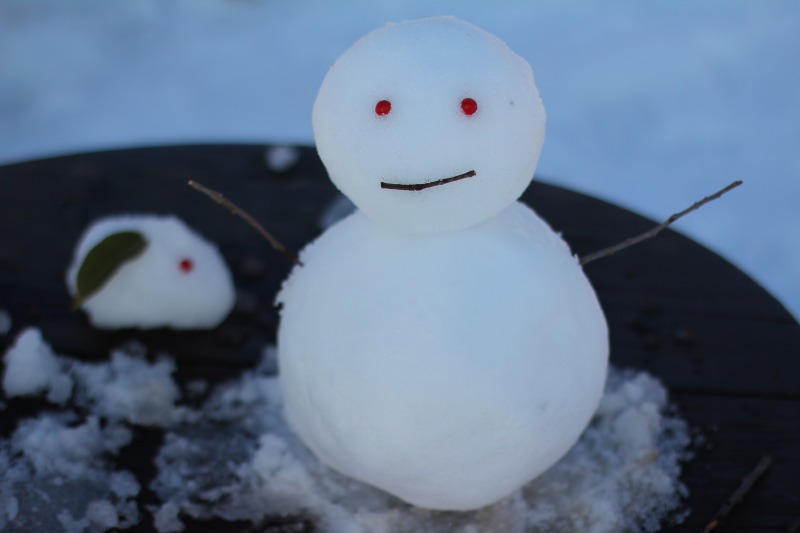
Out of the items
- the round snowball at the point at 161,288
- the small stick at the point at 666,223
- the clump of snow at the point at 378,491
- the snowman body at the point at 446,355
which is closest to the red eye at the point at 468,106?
the snowman body at the point at 446,355

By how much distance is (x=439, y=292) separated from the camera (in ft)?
3.05

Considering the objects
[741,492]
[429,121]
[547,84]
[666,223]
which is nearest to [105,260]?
[429,121]

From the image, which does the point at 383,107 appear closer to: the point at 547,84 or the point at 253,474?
the point at 253,474

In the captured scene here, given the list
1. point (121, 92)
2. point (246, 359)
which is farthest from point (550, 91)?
point (246, 359)

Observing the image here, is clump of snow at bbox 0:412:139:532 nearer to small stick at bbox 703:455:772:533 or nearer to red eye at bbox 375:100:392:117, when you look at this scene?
red eye at bbox 375:100:392:117

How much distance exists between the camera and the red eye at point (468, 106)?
2.88 feet

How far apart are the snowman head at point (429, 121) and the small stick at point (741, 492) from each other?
1.40 feet

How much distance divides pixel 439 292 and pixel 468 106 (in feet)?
0.58

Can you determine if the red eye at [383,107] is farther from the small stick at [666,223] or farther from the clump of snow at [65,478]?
the clump of snow at [65,478]

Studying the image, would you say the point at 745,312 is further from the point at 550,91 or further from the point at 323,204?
the point at 550,91

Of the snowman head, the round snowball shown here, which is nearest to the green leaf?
the round snowball

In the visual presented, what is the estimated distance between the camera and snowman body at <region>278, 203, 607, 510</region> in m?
0.93

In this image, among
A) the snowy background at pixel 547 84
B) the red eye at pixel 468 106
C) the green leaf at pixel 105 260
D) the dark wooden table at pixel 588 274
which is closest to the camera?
the red eye at pixel 468 106

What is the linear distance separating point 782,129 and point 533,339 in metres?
1.96
